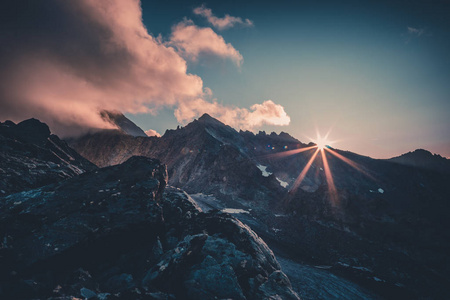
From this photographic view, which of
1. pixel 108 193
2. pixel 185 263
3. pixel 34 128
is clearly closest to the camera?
pixel 185 263

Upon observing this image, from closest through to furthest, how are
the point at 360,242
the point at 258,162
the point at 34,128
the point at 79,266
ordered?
the point at 79,266 → the point at 360,242 → the point at 34,128 → the point at 258,162

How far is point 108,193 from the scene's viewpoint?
12.3 metres

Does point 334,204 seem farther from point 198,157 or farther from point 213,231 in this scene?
point 198,157

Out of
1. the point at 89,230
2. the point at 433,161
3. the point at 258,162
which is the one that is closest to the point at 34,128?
the point at 89,230

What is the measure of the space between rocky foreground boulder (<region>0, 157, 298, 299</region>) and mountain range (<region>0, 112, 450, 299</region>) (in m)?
0.06

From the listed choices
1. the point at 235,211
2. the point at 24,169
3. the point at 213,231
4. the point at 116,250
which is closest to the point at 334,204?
the point at 235,211

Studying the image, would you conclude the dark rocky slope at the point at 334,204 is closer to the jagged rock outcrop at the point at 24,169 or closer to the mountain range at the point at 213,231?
the mountain range at the point at 213,231

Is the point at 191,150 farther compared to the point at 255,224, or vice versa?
the point at 191,150

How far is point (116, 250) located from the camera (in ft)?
35.6

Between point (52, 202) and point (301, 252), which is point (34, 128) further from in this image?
point (301, 252)

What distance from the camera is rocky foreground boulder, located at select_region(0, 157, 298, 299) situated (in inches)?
320

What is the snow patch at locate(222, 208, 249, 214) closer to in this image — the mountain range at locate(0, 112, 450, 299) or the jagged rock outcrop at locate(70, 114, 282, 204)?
the mountain range at locate(0, 112, 450, 299)

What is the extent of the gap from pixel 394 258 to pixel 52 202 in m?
55.4

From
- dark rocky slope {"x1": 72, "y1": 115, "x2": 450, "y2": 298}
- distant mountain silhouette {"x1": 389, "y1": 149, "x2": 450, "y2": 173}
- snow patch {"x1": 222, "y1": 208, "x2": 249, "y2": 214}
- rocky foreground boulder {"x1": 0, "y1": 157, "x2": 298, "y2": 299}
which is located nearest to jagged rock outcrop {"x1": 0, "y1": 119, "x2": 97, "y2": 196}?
rocky foreground boulder {"x1": 0, "y1": 157, "x2": 298, "y2": 299}
